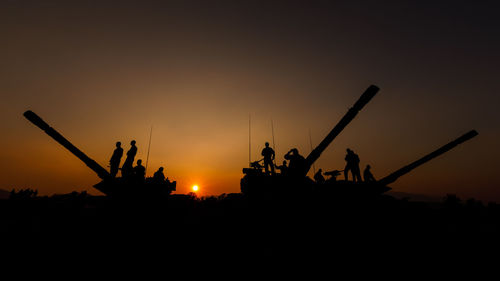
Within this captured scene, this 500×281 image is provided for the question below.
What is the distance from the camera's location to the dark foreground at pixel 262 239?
4711 millimetres

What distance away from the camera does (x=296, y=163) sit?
22.9 ft

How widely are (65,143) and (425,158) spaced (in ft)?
34.8

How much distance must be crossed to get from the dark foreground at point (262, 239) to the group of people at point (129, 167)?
3.20ft

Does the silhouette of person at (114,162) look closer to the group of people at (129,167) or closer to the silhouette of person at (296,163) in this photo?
the group of people at (129,167)

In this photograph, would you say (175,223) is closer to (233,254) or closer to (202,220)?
(202,220)

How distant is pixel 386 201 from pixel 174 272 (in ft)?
22.6

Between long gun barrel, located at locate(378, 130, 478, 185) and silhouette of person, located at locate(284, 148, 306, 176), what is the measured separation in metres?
2.28

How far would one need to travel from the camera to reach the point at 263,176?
7836mm

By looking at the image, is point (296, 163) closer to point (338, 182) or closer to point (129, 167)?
point (338, 182)

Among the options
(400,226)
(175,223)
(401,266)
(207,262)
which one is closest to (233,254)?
(207,262)

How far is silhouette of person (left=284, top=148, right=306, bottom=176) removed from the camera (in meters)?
6.64

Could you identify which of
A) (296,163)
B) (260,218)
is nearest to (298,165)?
(296,163)

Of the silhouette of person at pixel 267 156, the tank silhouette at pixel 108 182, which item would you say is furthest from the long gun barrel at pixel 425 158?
the tank silhouette at pixel 108 182

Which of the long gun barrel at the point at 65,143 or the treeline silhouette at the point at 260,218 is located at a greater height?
the long gun barrel at the point at 65,143
